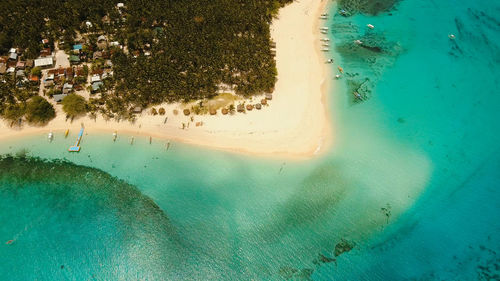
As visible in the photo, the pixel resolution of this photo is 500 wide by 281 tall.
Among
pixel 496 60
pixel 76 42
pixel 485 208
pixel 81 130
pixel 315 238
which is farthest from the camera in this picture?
pixel 496 60

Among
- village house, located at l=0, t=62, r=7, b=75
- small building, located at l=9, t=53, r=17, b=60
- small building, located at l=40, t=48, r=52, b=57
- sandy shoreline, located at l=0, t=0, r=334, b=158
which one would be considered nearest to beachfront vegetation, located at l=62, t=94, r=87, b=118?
sandy shoreline, located at l=0, t=0, r=334, b=158

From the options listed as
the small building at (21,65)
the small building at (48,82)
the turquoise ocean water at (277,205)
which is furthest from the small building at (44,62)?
the turquoise ocean water at (277,205)


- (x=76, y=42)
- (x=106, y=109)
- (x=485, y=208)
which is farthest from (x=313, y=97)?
(x=76, y=42)

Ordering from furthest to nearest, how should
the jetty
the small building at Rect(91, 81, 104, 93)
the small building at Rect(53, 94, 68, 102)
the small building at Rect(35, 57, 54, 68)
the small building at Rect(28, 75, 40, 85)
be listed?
the small building at Rect(35, 57, 54, 68) → the small building at Rect(28, 75, 40, 85) → the small building at Rect(91, 81, 104, 93) → the small building at Rect(53, 94, 68, 102) → the jetty

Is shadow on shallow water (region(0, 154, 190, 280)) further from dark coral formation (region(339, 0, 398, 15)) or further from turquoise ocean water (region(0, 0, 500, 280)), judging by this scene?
dark coral formation (region(339, 0, 398, 15))

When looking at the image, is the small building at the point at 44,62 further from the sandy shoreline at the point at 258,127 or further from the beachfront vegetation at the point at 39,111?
the sandy shoreline at the point at 258,127

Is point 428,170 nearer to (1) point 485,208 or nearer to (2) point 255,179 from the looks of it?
(1) point 485,208
